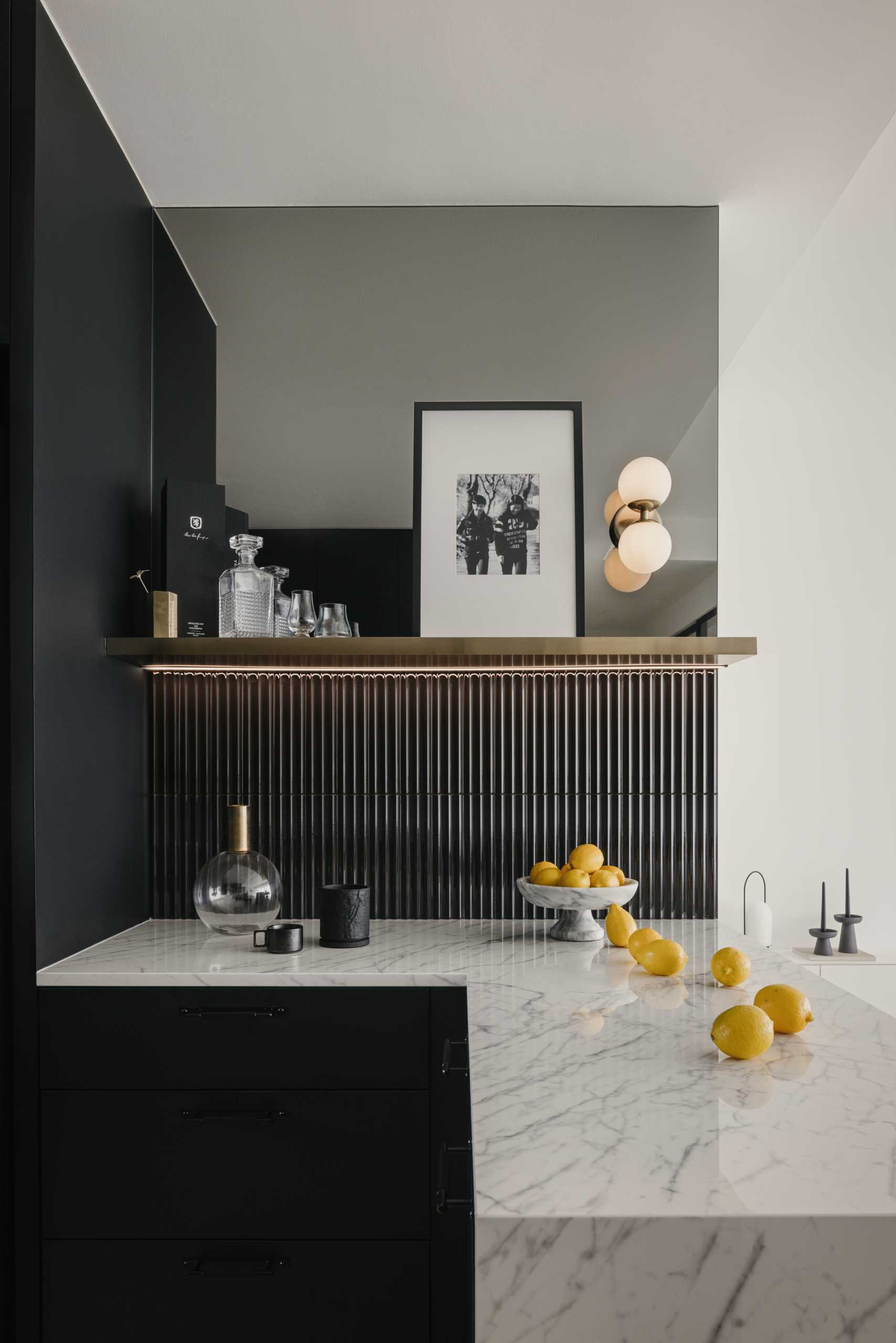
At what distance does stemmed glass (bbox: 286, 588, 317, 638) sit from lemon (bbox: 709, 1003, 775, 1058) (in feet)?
4.46

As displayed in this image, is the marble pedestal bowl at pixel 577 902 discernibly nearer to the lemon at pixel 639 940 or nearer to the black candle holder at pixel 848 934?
the lemon at pixel 639 940

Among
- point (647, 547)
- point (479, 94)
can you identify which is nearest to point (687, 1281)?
point (647, 547)

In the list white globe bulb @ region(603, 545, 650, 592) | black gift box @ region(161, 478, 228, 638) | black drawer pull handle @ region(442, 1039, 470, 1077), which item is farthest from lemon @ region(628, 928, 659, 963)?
black gift box @ region(161, 478, 228, 638)

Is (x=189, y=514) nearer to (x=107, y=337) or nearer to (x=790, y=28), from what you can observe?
(x=107, y=337)

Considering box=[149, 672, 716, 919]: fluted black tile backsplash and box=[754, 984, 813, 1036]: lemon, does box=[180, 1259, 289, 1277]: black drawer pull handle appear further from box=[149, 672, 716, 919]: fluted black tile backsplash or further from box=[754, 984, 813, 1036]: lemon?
box=[754, 984, 813, 1036]: lemon

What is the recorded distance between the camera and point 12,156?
1.83 metres

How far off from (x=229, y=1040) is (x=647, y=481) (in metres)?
1.53

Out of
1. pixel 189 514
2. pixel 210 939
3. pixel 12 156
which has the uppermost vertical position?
pixel 12 156

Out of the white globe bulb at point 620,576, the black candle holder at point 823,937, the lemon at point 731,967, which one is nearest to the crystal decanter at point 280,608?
the white globe bulb at point 620,576

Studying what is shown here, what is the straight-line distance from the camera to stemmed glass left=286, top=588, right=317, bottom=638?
233cm

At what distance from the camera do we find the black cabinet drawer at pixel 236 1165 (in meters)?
1.82

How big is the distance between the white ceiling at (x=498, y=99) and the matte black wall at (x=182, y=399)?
12.2 inches

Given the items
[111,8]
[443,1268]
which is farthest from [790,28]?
[443,1268]

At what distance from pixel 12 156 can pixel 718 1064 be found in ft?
6.57
